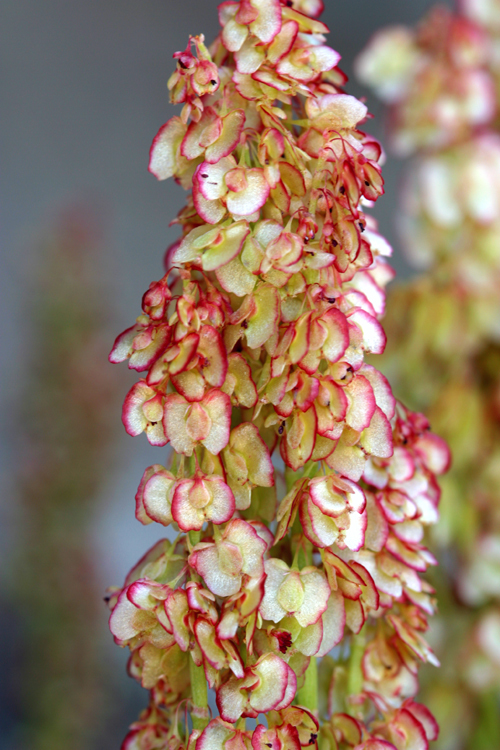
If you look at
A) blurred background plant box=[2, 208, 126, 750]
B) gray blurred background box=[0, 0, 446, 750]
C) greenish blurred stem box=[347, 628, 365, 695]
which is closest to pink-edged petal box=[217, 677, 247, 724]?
greenish blurred stem box=[347, 628, 365, 695]

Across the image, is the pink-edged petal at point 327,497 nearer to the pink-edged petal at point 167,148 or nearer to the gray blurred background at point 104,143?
the pink-edged petal at point 167,148

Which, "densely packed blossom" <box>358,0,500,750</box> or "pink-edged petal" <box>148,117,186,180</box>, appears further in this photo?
"densely packed blossom" <box>358,0,500,750</box>

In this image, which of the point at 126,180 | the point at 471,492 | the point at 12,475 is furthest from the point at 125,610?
the point at 126,180

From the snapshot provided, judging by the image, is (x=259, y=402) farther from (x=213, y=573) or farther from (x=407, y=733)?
(x=407, y=733)

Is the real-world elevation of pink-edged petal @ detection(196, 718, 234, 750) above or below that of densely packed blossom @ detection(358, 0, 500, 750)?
below

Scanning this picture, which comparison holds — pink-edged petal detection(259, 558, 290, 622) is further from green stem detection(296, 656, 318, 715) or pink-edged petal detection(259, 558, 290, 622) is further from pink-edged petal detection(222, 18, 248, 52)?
pink-edged petal detection(222, 18, 248, 52)

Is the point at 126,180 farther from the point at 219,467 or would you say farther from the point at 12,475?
the point at 219,467
